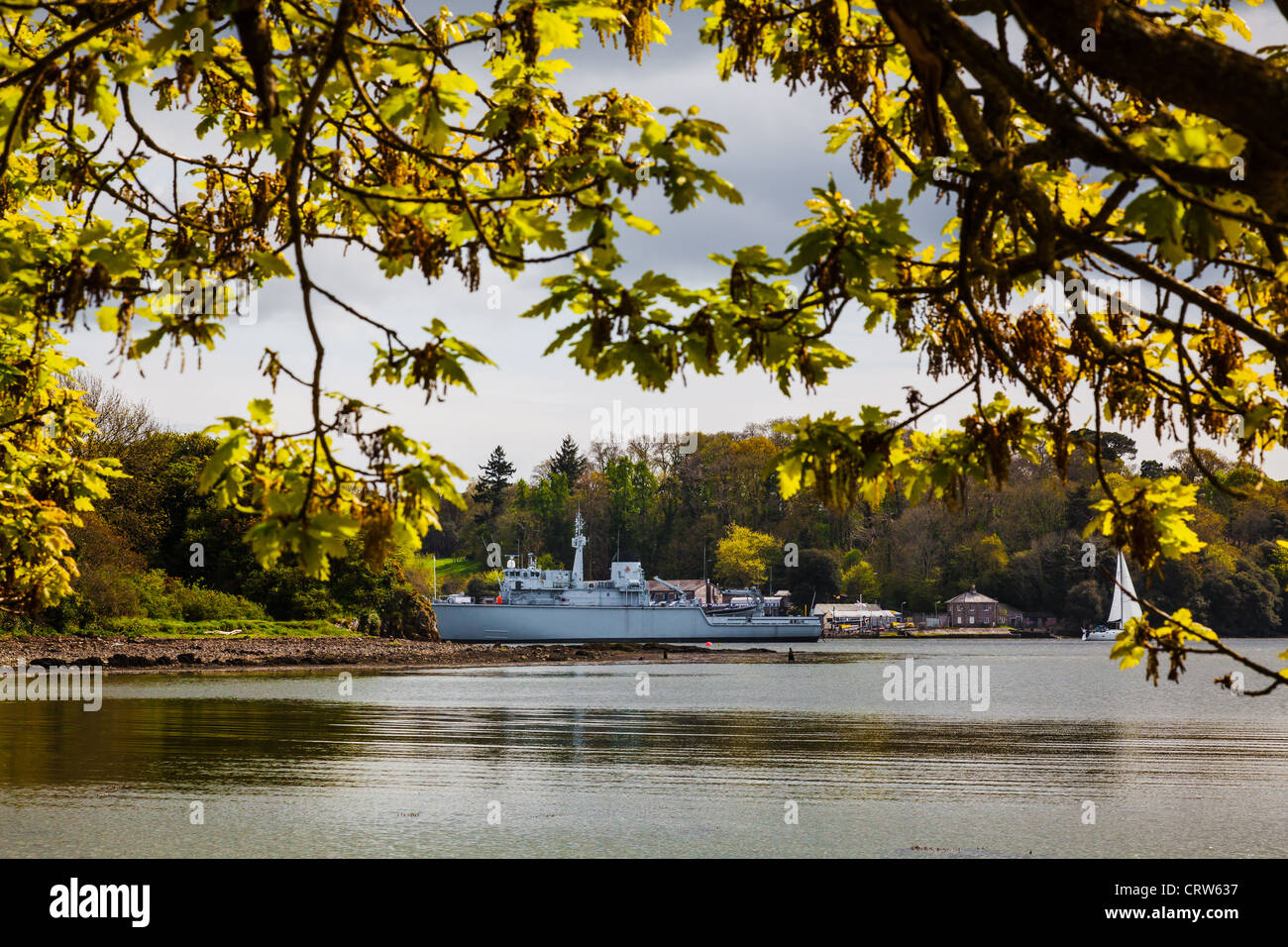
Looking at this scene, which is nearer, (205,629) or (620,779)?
(620,779)

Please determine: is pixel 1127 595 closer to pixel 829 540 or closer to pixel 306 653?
pixel 306 653

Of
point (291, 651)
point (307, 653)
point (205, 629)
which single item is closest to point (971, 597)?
point (307, 653)

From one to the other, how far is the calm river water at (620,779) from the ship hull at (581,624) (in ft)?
148

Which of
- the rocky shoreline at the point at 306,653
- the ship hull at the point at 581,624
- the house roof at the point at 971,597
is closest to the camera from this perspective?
the rocky shoreline at the point at 306,653

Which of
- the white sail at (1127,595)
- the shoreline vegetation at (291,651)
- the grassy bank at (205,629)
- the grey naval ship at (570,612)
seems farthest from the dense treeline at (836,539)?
the grassy bank at (205,629)

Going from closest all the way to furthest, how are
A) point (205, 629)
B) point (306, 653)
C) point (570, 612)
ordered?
point (205, 629), point (306, 653), point (570, 612)

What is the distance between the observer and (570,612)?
8019 centimetres

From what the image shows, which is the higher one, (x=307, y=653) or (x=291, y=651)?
(x=291, y=651)

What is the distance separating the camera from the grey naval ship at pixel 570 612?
260 feet

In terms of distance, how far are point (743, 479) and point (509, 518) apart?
79.0 ft

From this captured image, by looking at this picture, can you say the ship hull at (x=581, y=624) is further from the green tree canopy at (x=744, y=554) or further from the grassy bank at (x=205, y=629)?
the grassy bank at (x=205, y=629)

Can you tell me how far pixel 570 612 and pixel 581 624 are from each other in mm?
1655
